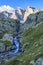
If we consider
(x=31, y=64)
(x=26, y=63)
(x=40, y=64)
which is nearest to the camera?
(x=40, y=64)

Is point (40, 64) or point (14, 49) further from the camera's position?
point (14, 49)

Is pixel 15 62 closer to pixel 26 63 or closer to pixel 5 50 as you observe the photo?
pixel 26 63

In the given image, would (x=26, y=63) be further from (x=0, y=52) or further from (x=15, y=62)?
(x=0, y=52)

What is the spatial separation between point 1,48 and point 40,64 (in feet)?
319

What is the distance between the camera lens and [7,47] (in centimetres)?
17162

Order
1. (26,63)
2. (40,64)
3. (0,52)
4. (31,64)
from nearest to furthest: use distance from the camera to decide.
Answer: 1. (40,64)
2. (31,64)
3. (26,63)
4. (0,52)

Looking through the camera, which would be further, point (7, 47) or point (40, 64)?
point (7, 47)

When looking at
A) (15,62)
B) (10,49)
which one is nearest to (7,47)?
(10,49)

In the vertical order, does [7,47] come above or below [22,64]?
below

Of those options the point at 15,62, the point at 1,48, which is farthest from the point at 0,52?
the point at 15,62

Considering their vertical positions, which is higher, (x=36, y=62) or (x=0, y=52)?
(x=36, y=62)

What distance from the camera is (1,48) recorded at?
6506 inches

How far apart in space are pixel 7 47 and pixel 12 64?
87.6m

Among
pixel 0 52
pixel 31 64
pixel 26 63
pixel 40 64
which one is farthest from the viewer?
pixel 0 52
